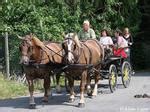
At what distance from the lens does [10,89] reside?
56.0ft

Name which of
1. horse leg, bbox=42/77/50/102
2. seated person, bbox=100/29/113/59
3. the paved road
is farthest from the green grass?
seated person, bbox=100/29/113/59

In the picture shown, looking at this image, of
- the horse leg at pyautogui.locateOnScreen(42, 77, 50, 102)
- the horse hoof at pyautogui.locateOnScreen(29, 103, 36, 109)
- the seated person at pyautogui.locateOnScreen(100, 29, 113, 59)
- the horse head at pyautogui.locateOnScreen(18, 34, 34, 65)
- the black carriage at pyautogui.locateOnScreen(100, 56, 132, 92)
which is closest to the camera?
the horse head at pyautogui.locateOnScreen(18, 34, 34, 65)

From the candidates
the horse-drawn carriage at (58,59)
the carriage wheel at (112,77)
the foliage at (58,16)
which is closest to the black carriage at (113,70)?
the carriage wheel at (112,77)

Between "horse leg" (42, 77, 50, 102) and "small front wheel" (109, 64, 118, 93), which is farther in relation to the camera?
"small front wheel" (109, 64, 118, 93)

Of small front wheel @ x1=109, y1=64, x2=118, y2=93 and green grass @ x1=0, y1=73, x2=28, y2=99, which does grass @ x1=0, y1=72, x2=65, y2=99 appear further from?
small front wheel @ x1=109, y1=64, x2=118, y2=93

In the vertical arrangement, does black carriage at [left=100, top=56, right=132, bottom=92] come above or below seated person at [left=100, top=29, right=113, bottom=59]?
below

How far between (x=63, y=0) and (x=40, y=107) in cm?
982

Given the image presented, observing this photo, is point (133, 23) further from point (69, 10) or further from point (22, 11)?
point (22, 11)

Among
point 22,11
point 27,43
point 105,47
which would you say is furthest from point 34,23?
point 27,43

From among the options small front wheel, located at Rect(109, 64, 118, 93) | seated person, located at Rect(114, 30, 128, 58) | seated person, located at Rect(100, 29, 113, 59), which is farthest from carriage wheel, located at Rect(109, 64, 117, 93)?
seated person, located at Rect(114, 30, 128, 58)

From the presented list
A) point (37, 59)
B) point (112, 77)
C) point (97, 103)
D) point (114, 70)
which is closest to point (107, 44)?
point (114, 70)

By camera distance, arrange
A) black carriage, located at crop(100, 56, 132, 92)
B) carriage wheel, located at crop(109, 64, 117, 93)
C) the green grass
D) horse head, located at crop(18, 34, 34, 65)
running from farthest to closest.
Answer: black carriage, located at crop(100, 56, 132, 92) < carriage wheel, located at crop(109, 64, 117, 93) < the green grass < horse head, located at crop(18, 34, 34, 65)

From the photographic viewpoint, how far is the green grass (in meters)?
16.5

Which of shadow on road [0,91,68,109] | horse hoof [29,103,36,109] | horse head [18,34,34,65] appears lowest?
horse hoof [29,103,36,109]
